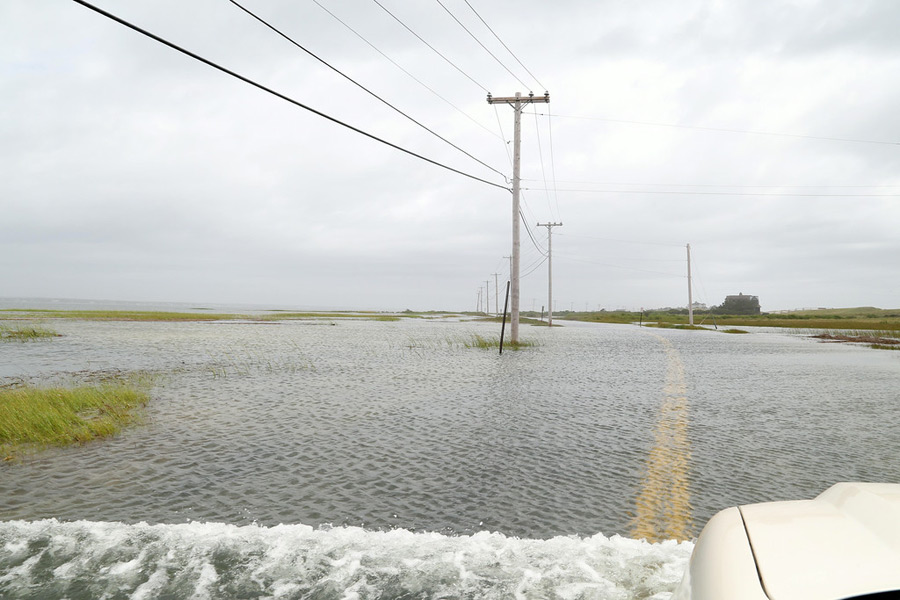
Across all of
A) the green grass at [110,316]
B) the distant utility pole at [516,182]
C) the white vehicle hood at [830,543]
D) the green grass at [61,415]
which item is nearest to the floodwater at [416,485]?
the green grass at [61,415]

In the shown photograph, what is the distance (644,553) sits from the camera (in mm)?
4918

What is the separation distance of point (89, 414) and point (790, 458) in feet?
44.5

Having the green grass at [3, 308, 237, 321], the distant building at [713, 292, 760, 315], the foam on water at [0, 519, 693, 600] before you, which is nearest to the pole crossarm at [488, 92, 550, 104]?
the foam on water at [0, 519, 693, 600]

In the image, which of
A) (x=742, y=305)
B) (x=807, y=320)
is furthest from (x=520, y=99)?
(x=742, y=305)

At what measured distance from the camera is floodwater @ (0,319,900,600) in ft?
14.8

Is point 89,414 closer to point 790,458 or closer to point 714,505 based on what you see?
point 714,505

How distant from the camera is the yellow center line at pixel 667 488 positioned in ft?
18.2

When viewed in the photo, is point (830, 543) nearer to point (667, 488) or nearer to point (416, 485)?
point (667, 488)

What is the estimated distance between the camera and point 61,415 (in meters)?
10.7

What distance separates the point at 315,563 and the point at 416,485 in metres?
2.44

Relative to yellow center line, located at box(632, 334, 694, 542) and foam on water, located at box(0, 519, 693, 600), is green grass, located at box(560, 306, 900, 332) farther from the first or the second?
foam on water, located at box(0, 519, 693, 600)

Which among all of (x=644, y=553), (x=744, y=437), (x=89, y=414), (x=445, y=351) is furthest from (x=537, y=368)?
(x=644, y=553)

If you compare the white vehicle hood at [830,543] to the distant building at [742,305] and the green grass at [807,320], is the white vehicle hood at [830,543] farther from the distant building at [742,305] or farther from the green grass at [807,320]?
the distant building at [742,305]

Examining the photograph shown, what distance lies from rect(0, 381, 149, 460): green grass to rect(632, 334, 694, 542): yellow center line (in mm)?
9342
